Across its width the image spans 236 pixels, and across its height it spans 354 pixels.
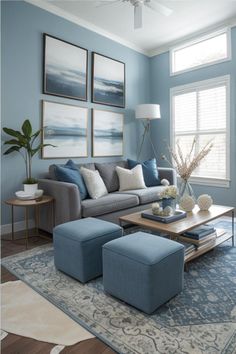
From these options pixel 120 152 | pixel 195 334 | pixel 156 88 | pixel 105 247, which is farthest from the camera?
pixel 156 88

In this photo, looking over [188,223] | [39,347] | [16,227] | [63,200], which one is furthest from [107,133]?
[39,347]

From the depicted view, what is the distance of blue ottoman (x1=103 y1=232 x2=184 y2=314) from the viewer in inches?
63.4

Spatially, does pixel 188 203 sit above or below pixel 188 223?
above

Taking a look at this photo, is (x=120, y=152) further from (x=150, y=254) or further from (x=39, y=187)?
(x=150, y=254)

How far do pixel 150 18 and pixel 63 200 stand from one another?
10.5 feet

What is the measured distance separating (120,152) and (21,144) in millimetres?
2121

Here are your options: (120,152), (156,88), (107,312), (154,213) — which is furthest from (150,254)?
(156,88)

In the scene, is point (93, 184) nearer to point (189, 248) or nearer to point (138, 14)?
point (189, 248)

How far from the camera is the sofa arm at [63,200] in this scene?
2.84m

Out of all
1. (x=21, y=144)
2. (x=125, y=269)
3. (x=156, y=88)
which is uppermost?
(x=156, y=88)

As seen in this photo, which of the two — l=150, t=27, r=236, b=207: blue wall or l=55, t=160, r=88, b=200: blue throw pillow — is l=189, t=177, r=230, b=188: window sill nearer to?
l=150, t=27, r=236, b=207: blue wall

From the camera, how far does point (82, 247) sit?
2.00 meters

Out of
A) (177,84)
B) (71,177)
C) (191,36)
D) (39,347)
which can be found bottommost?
(39,347)

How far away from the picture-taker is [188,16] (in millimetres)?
4008
